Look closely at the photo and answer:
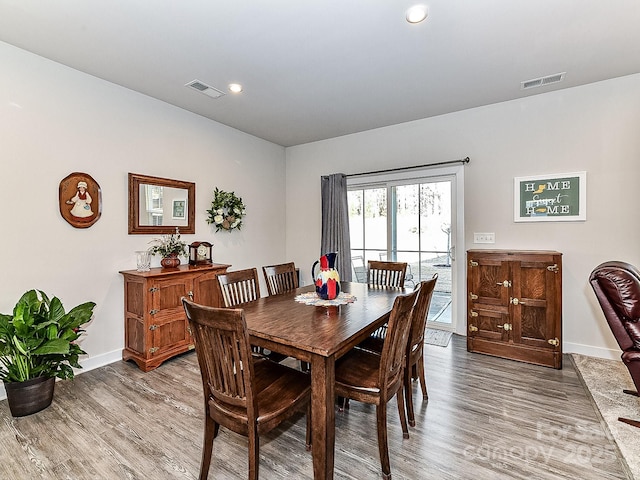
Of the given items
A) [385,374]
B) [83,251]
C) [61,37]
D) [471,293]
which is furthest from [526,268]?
[61,37]

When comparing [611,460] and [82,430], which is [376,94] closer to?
[611,460]

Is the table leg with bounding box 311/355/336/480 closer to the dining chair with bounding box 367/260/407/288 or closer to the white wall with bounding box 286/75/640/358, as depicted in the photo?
the dining chair with bounding box 367/260/407/288

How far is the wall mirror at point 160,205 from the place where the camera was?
3.31 m

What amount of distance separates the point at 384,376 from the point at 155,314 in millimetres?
2332

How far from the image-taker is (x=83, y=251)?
2.94m

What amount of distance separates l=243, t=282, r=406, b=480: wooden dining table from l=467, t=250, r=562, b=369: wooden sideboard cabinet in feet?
4.80

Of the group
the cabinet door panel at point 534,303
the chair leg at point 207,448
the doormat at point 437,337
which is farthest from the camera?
the doormat at point 437,337

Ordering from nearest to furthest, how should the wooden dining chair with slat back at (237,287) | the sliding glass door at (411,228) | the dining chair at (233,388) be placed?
the dining chair at (233,388) < the wooden dining chair with slat back at (237,287) < the sliding glass door at (411,228)

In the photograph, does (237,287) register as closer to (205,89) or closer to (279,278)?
(279,278)

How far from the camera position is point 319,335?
163 cm

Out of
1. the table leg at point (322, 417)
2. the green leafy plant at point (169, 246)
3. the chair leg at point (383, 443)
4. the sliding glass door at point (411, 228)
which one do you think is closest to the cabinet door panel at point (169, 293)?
the green leafy plant at point (169, 246)

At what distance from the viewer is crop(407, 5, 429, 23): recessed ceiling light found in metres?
2.05

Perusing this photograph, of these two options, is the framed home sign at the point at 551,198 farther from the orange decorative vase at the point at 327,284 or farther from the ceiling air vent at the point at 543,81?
the orange decorative vase at the point at 327,284

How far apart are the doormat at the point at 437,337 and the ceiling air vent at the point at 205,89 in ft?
12.0
